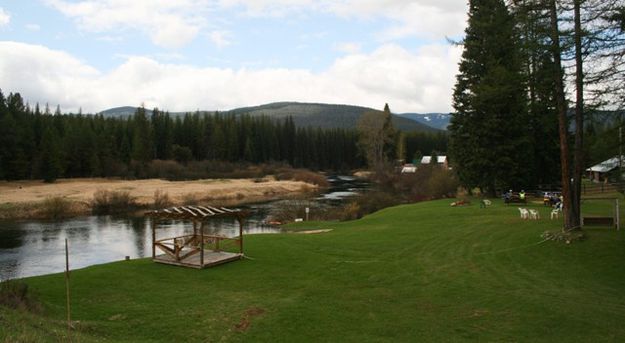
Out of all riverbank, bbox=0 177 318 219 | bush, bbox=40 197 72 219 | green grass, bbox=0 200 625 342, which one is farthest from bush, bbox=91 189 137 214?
green grass, bbox=0 200 625 342

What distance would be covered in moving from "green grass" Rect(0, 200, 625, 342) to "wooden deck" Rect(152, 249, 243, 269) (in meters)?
0.44

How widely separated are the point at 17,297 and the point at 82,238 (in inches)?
921

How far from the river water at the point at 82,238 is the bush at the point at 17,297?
11.7 meters

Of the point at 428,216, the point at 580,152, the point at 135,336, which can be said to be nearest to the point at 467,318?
the point at 135,336

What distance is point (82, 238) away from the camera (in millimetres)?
32500

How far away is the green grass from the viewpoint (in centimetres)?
1031

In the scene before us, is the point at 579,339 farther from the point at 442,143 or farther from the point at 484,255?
the point at 442,143

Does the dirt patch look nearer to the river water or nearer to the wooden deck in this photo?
the wooden deck

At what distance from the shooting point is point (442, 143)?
145m

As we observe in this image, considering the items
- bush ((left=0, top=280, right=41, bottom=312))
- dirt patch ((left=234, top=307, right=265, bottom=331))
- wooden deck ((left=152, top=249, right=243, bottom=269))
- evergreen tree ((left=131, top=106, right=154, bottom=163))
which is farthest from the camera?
evergreen tree ((left=131, top=106, right=154, bottom=163))

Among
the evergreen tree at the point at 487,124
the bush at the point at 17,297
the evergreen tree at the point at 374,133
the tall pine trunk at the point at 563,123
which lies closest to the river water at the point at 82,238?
the bush at the point at 17,297

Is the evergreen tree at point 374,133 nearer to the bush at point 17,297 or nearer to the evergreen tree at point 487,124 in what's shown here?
the evergreen tree at point 487,124

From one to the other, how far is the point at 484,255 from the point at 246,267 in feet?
→ 29.5

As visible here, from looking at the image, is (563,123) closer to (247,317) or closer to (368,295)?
(368,295)
